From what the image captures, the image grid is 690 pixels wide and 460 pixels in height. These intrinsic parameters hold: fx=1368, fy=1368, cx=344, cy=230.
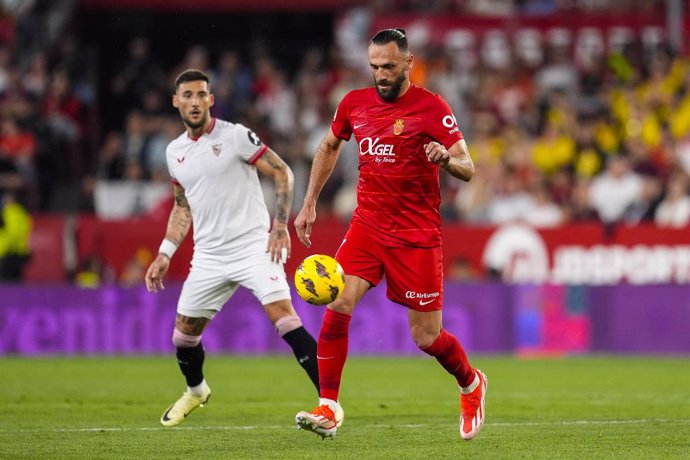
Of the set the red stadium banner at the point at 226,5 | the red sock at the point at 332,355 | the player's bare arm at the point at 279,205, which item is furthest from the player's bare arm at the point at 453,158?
the red stadium banner at the point at 226,5

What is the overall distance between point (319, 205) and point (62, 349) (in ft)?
15.7

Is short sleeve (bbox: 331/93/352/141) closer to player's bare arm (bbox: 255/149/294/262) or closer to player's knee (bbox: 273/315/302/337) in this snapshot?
player's bare arm (bbox: 255/149/294/262)

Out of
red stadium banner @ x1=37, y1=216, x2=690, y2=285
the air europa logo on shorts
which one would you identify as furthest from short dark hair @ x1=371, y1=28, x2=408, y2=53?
red stadium banner @ x1=37, y1=216, x2=690, y2=285

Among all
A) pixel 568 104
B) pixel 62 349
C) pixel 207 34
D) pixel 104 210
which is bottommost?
pixel 62 349

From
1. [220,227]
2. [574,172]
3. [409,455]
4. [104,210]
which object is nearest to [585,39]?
[574,172]

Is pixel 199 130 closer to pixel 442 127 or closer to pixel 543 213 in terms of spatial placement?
pixel 442 127

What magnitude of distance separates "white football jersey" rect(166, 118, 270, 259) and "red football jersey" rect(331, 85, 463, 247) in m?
1.53

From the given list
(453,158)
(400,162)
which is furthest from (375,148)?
(453,158)

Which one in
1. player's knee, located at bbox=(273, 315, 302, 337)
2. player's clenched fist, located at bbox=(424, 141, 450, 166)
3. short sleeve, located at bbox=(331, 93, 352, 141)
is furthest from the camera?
player's knee, located at bbox=(273, 315, 302, 337)

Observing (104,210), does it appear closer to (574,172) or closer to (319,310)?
(319,310)

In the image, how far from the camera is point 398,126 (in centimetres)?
902

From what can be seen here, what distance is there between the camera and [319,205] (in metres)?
21.0

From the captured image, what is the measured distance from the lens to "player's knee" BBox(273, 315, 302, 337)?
10289mm

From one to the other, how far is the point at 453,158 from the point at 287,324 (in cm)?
229
